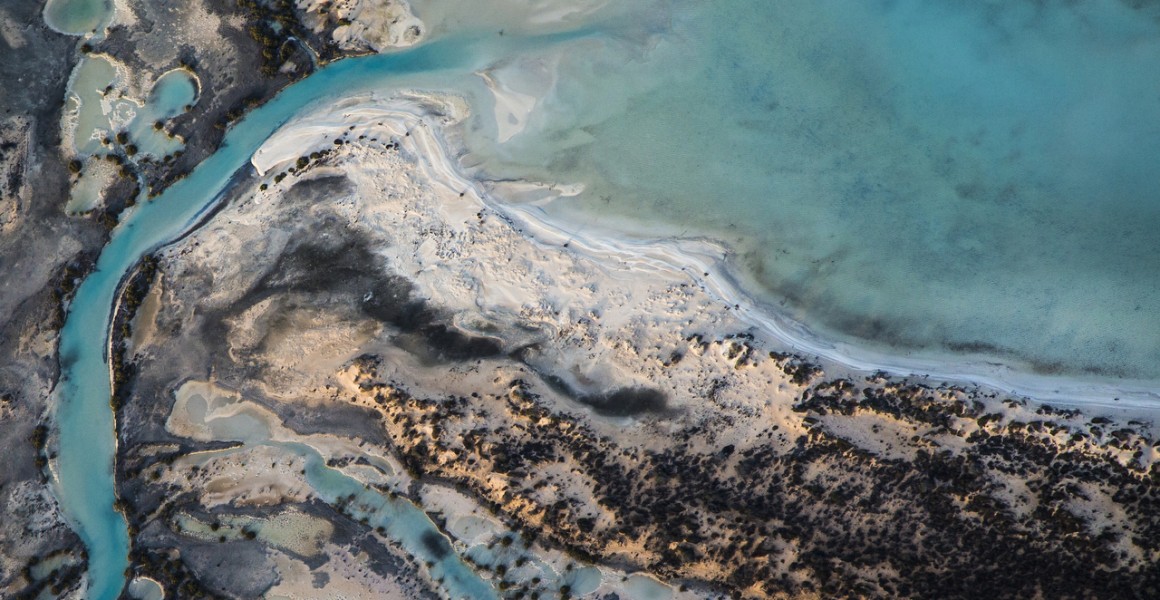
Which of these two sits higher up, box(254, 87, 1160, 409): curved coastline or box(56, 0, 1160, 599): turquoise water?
box(56, 0, 1160, 599): turquoise water

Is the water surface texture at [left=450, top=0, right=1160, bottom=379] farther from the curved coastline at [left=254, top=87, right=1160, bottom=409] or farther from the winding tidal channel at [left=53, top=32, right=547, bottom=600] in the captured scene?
the winding tidal channel at [left=53, top=32, right=547, bottom=600]

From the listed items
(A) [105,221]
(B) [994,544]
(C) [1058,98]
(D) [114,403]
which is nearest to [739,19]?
(C) [1058,98]

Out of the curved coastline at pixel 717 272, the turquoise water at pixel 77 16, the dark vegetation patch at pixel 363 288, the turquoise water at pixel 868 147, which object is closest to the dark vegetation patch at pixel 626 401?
the dark vegetation patch at pixel 363 288

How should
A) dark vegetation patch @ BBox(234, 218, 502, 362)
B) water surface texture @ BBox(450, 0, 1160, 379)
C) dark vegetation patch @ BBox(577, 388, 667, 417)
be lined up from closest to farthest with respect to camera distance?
dark vegetation patch @ BBox(577, 388, 667, 417), water surface texture @ BBox(450, 0, 1160, 379), dark vegetation patch @ BBox(234, 218, 502, 362)

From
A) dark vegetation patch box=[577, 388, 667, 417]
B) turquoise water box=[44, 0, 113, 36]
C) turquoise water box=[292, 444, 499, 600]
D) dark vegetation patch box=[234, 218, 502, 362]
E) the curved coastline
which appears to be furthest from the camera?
turquoise water box=[44, 0, 113, 36]

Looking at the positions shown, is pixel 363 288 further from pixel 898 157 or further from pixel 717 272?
pixel 898 157

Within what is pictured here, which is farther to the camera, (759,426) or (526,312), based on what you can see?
(526,312)

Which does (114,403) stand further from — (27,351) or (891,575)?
(891,575)

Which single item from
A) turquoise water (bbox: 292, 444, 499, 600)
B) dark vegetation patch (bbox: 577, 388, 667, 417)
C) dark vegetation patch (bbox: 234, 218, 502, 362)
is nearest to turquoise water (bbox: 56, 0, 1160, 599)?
dark vegetation patch (bbox: 234, 218, 502, 362)

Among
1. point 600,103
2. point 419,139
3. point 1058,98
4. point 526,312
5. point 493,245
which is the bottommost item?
point 526,312
